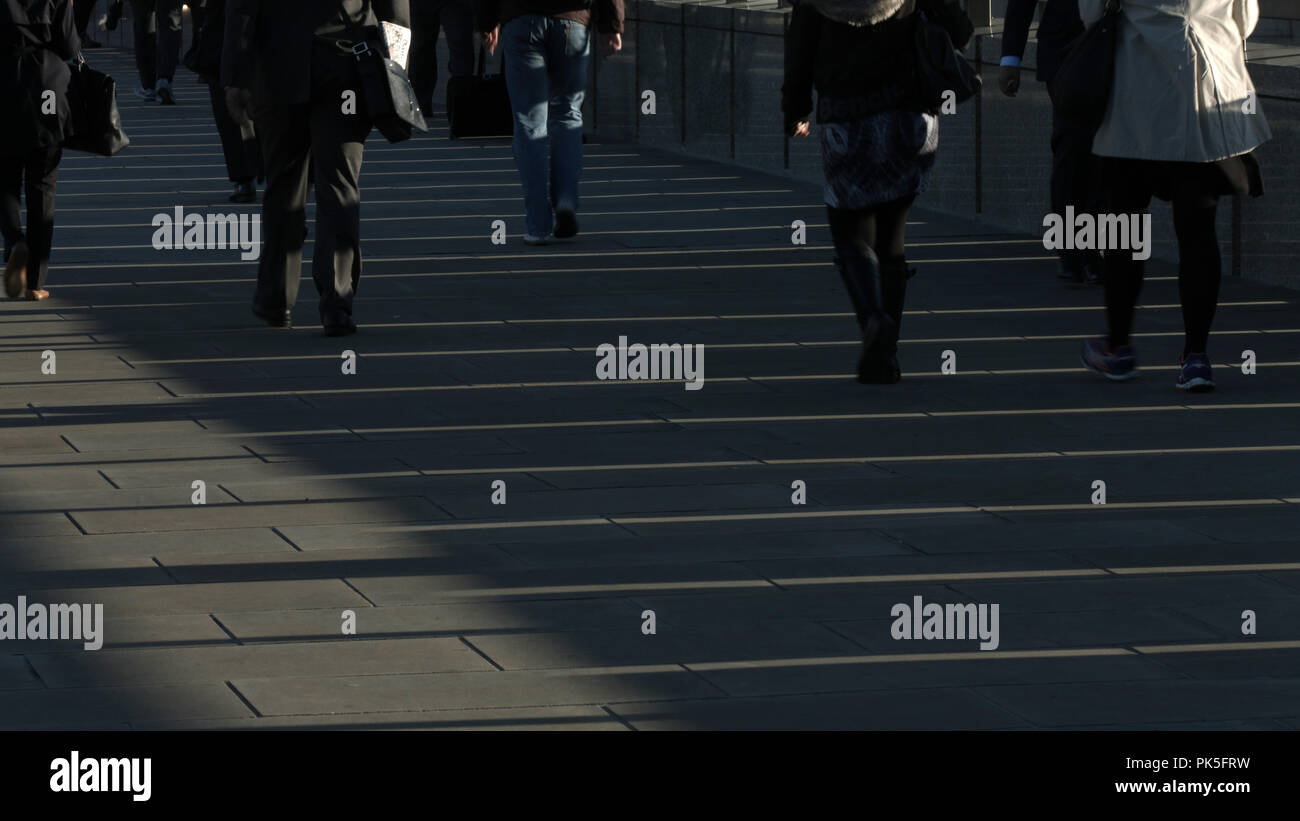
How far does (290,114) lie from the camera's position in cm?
999

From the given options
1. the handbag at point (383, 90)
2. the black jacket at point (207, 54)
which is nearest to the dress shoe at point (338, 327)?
the handbag at point (383, 90)

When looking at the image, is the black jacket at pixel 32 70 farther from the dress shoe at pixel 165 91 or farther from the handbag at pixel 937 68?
the dress shoe at pixel 165 91

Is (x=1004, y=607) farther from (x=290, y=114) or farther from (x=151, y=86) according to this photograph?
(x=151, y=86)

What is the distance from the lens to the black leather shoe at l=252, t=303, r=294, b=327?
34.4ft

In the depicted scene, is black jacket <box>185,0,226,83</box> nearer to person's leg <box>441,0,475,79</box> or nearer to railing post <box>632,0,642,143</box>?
railing post <box>632,0,642,143</box>

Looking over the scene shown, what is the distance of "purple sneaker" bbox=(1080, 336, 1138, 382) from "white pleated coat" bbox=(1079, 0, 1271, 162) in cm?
73

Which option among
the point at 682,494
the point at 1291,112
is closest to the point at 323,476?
the point at 682,494

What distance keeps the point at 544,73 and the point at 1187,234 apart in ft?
15.8

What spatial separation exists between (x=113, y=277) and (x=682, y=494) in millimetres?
5645

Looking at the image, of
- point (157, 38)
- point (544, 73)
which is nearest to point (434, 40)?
point (157, 38)

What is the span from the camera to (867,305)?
9.09 m

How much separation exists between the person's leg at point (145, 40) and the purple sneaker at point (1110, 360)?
1693 centimetres

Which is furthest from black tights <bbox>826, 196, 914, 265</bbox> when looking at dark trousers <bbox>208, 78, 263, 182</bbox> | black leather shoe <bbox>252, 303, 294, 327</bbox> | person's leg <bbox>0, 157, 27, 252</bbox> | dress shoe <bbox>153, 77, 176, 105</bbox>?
dress shoe <bbox>153, 77, 176, 105</bbox>

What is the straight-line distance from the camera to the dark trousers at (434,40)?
21.2 m
